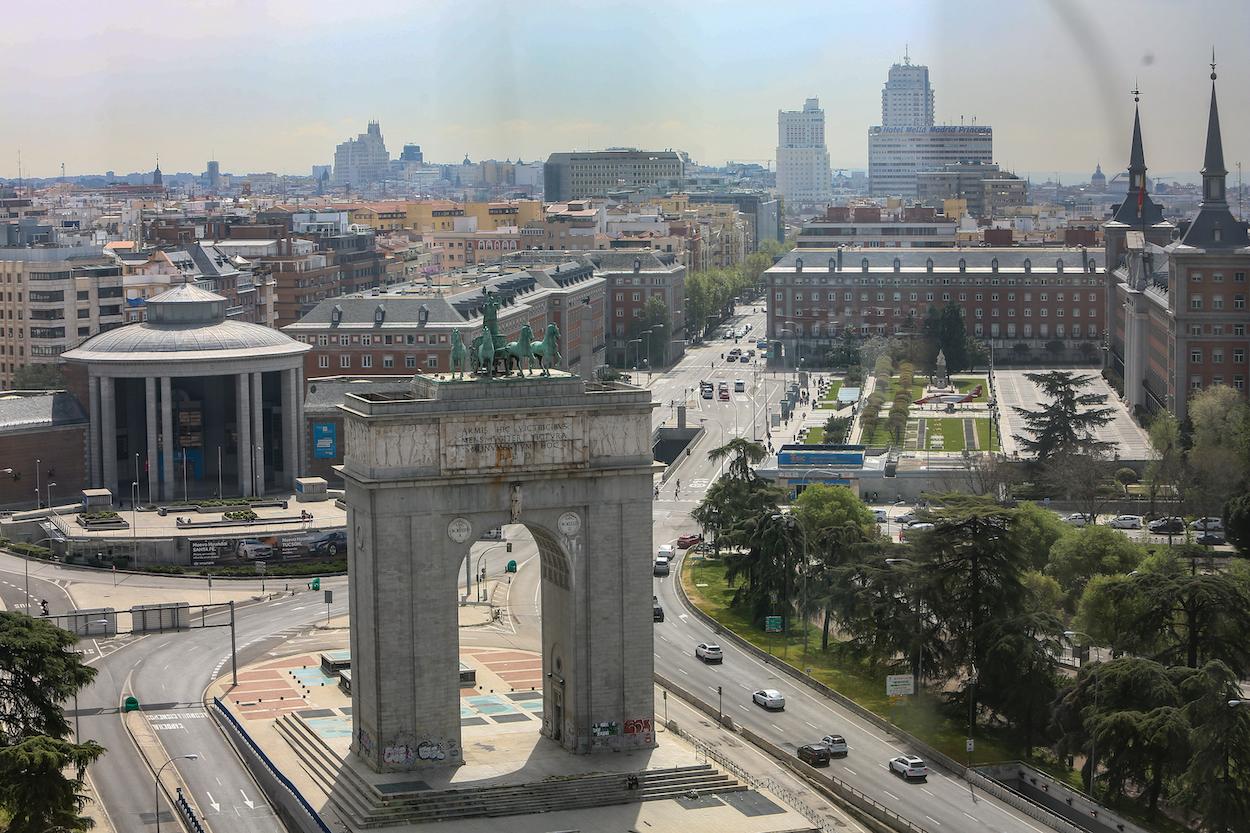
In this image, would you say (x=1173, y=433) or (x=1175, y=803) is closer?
(x=1175, y=803)

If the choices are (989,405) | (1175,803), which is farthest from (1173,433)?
(1175,803)

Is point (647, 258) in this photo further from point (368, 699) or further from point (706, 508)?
point (368, 699)

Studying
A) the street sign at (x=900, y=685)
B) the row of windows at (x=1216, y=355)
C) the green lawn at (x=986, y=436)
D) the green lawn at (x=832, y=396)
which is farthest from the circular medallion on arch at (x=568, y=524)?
the green lawn at (x=832, y=396)

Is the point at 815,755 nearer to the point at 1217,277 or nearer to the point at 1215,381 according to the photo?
the point at 1215,381

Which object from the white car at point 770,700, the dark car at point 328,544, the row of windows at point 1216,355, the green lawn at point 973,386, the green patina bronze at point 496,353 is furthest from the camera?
the green lawn at point 973,386

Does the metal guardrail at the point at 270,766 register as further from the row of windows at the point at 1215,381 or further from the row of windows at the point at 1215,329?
the row of windows at the point at 1215,329

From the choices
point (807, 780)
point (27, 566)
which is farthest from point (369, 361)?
point (807, 780)
